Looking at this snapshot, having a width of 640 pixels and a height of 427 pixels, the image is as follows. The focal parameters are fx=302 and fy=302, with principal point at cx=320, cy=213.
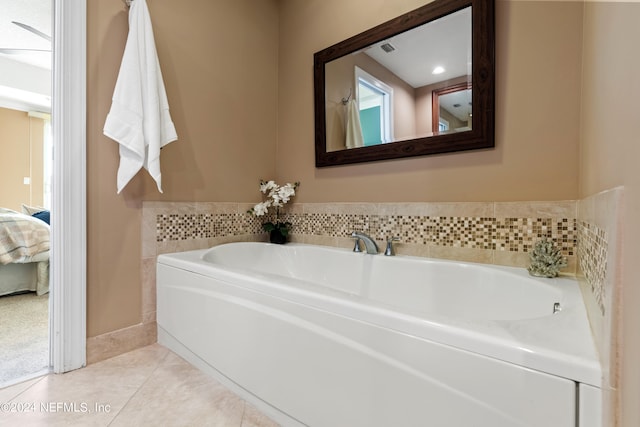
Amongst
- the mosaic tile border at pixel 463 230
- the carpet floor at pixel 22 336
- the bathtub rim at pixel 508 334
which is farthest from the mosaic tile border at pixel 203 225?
the bathtub rim at pixel 508 334

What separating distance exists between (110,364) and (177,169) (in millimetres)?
1120

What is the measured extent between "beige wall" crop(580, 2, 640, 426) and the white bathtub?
0.16m

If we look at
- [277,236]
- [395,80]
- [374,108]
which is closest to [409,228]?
[374,108]

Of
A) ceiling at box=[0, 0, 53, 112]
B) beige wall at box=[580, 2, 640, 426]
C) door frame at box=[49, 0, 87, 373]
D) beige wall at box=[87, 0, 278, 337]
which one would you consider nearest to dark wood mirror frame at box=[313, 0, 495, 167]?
beige wall at box=[87, 0, 278, 337]

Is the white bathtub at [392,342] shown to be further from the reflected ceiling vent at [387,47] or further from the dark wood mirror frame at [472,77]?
the reflected ceiling vent at [387,47]

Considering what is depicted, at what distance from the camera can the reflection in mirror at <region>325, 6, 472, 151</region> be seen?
5.28ft

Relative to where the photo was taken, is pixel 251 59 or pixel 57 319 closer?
pixel 57 319

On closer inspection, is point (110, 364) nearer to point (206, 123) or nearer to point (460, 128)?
point (206, 123)

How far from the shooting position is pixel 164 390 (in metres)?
1.33

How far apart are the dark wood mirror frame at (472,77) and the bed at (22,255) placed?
110 inches

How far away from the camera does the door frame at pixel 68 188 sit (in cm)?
144

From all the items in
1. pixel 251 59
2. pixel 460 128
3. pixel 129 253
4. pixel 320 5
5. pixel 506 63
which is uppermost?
pixel 320 5

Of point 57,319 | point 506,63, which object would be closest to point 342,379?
point 57,319

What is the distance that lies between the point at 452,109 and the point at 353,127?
0.65m
